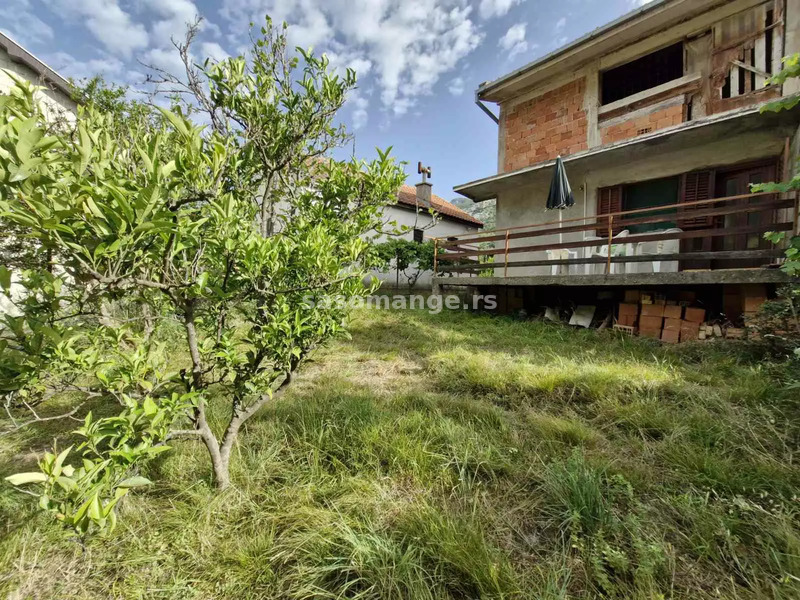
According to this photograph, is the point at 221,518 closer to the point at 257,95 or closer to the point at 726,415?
the point at 257,95

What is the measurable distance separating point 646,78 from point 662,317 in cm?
552

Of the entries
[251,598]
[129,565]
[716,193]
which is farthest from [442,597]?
[716,193]

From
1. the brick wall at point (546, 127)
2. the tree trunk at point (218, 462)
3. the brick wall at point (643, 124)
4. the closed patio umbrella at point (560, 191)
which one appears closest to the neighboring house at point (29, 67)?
the tree trunk at point (218, 462)

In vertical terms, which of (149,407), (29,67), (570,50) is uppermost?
(29,67)

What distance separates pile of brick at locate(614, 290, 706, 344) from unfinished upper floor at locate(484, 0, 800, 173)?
294 centimetres

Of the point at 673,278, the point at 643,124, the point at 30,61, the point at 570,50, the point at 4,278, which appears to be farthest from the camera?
the point at 30,61

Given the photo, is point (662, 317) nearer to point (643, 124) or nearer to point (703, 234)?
point (703, 234)

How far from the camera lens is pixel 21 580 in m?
1.45

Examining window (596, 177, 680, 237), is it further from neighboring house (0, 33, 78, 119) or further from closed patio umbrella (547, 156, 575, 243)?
neighboring house (0, 33, 78, 119)

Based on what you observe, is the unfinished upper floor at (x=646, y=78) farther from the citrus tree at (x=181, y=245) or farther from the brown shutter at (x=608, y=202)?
the citrus tree at (x=181, y=245)

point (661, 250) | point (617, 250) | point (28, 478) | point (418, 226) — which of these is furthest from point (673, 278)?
point (418, 226)

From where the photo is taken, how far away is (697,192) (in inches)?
235

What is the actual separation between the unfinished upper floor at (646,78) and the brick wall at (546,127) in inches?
1.0

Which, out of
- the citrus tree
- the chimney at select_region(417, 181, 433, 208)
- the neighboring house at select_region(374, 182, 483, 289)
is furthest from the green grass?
the chimney at select_region(417, 181, 433, 208)
